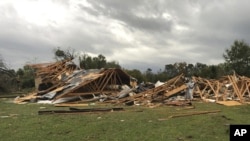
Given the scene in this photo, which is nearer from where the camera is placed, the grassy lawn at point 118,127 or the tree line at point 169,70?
the grassy lawn at point 118,127

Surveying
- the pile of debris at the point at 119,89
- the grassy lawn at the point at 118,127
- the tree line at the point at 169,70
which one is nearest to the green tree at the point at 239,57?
the tree line at the point at 169,70

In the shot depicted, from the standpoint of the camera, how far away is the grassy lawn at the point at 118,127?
36.0 feet

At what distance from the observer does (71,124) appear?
522 inches

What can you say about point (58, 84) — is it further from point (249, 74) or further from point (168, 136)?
point (249, 74)

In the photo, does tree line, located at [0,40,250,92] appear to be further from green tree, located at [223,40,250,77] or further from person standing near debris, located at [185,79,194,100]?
person standing near debris, located at [185,79,194,100]

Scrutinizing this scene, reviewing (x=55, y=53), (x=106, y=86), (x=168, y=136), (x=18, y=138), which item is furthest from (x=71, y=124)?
(x=55, y=53)

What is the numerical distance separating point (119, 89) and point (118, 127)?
16.6 metres

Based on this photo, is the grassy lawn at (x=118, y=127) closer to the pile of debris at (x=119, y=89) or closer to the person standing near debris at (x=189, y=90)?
the pile of debris at (x=119, y=89)

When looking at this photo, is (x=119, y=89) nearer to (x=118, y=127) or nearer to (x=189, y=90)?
(x=189, y=90)

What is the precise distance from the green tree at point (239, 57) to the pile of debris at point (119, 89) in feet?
71.5

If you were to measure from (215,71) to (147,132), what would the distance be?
36.7 meters

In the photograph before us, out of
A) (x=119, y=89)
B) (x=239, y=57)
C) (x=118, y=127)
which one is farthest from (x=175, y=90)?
(x=239, y=57)

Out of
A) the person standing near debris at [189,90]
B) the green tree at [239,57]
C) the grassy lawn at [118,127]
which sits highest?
the green tree at [239,57]

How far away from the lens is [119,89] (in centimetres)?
2908
